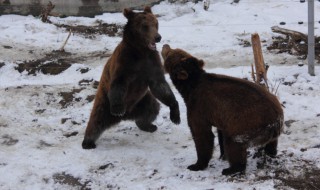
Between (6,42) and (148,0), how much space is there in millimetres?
4638

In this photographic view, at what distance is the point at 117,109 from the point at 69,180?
117 cm

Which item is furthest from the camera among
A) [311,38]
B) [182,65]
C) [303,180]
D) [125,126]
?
[311,38]

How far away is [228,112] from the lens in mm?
5086

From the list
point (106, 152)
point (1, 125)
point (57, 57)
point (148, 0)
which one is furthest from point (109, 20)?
point (106, 152)

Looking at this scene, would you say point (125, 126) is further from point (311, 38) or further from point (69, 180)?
point (311, 38)

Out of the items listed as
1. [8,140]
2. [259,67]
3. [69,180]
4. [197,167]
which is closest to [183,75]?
[197,167]

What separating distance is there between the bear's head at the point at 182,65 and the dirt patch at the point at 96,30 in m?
6.86

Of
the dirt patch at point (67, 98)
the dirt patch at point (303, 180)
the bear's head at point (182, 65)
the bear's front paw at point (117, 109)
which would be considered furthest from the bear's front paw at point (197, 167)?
the dirt patch at point (67, 98)

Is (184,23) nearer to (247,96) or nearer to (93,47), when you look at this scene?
(93,47)

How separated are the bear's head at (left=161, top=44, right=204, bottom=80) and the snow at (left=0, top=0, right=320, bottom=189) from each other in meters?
1.10

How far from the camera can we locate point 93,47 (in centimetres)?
1178

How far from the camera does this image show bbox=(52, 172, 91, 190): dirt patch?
5664 millimetres

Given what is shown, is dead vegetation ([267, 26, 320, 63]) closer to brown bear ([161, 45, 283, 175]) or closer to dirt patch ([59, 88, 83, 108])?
dirt patch ([59, 88, 83, 108])

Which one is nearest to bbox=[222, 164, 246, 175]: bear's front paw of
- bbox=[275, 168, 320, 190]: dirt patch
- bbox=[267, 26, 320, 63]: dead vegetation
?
bbox=[275, 168, 320, 190]: dirt patch
